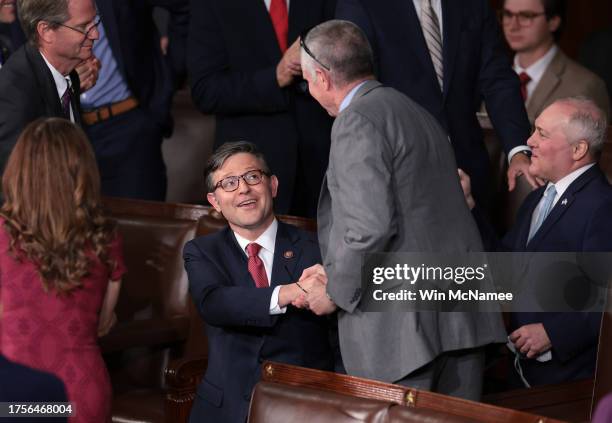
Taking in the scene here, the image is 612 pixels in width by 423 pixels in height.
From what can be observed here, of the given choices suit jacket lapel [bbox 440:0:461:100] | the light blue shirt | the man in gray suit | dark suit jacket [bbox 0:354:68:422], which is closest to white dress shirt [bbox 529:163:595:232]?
suit jacket lapel [bbox 440:0:461:100]

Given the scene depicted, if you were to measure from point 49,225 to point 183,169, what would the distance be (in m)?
2.64

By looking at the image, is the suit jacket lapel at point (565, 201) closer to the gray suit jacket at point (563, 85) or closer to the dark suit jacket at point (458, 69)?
the dark suit jacket at point (458, 69)

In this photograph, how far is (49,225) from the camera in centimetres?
258

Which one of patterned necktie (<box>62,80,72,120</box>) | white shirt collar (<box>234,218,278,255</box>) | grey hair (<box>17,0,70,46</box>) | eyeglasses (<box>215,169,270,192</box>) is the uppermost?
grey hair (<box>17,0,70,46</box>)

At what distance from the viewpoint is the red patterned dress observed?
8.48 feet

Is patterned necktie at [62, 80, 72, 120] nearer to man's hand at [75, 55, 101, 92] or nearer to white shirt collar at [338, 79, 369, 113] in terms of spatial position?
man's hand at [75, 55, 101, 92]

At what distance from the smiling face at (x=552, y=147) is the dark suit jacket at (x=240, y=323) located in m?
0.75

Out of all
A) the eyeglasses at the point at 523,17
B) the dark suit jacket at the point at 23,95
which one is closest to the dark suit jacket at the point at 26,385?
the dark suit jacket at the point at 23,95

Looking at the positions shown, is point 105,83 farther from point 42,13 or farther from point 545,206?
point 545,206

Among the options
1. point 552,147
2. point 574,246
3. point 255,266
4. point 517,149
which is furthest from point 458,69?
point 255,266

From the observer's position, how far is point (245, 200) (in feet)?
10.3

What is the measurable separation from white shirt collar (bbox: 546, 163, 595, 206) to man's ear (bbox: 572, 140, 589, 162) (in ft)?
0.11

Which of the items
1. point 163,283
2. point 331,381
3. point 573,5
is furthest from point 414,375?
Result: point 573,5

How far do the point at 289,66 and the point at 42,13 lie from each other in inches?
31.9
